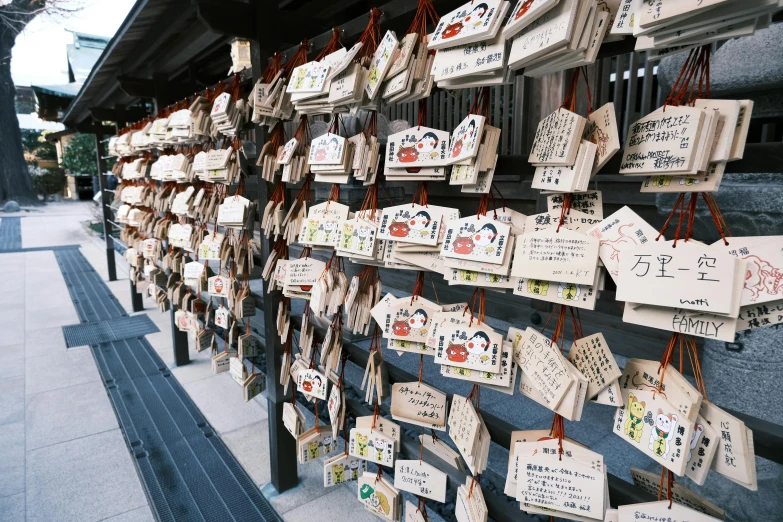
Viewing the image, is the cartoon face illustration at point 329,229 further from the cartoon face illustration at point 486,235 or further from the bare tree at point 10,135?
the bare tree at point 10,135

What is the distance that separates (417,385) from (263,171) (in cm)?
140

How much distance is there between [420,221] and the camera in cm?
156

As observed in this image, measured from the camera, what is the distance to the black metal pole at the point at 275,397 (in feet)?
8.66

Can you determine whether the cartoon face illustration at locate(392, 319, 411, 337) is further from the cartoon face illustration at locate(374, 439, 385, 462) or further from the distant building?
the distant building

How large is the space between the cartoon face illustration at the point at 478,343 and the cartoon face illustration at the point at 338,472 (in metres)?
1.20

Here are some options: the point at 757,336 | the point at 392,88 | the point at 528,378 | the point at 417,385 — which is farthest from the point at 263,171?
the point at 757,336

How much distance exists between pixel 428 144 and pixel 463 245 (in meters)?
0.38

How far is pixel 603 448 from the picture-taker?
3.00 m

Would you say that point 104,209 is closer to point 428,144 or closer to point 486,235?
point 428,144

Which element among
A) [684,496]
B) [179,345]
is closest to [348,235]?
[684,496]

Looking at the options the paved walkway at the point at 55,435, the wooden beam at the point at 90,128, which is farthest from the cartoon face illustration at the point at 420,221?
the wooden beam at the point at 90,128

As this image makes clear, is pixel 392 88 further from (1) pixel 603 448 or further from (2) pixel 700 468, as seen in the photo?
(1) pixel 603 448

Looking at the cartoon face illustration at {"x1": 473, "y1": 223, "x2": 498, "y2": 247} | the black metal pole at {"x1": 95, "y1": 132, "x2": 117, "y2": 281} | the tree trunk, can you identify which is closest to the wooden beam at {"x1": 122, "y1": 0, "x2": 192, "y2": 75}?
the cartoon face illustration at {"x1": 473, "y1": 223, "x2": 498, "y2": 247}

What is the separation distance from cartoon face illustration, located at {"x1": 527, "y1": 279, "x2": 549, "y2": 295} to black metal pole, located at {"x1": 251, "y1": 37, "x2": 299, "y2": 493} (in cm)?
167
